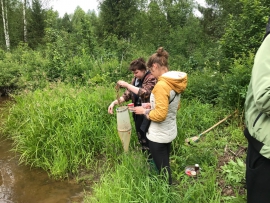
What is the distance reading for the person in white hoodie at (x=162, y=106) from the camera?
6.60ft

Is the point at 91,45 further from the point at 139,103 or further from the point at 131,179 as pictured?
the point at 131,179

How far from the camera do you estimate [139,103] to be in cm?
291

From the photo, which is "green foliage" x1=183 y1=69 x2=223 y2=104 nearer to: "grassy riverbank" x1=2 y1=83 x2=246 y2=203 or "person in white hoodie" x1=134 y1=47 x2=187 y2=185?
"grassy riverbank" x1=2 y1=83 x2=246 y2=203

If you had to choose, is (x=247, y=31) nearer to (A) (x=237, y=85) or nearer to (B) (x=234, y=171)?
(A) (x=237, y=85)

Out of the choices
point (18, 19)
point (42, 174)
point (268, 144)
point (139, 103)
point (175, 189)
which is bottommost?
point (42, 174)

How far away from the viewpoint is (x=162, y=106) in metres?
2.00

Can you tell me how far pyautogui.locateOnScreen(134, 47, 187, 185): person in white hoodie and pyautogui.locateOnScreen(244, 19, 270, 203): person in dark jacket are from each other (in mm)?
773

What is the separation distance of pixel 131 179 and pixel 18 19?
18.5 meters

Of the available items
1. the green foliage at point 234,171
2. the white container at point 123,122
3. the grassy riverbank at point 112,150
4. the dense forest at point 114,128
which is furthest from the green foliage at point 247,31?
the white container at point 123,122

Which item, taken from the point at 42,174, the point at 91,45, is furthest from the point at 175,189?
the point at 91,45

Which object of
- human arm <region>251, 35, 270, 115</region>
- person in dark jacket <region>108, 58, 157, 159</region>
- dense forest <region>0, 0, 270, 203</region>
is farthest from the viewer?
person in dark jacket <region>108, 58, 157, 159</region>

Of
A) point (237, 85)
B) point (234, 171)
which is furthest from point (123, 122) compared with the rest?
point (237, 85)

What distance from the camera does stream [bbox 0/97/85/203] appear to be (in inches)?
114

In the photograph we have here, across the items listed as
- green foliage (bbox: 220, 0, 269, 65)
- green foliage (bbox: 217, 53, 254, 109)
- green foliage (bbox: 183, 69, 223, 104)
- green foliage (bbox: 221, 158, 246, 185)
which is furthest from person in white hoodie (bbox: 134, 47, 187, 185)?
green foliage (bbox: 220, 0, 269, 65)
